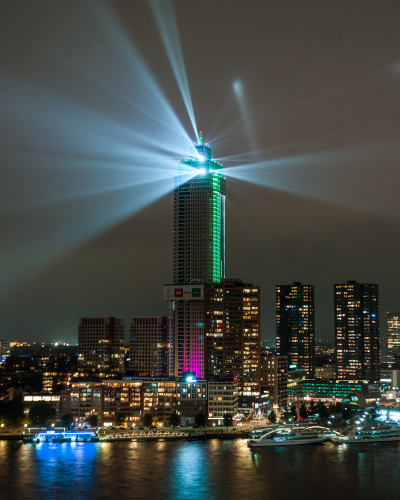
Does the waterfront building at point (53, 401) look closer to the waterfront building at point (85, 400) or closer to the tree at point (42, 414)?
the waterfront building at point (85, 400)

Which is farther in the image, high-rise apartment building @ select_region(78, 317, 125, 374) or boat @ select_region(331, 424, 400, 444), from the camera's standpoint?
high-rise apartment building @ select_region(78, 317, 125, 374)

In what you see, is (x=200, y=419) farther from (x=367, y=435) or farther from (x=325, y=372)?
(x=325, y=372)

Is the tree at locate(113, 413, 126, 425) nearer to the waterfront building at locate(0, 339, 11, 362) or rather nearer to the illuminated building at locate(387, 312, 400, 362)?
the waterfront building at locate(0, 339, 11, 362)

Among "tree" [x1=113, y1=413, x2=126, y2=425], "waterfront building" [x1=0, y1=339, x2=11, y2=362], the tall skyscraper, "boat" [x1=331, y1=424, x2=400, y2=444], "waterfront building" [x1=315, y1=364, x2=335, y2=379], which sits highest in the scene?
the tall skyscraper

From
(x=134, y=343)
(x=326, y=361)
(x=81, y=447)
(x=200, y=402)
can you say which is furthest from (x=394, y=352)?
(x=81, y=447)

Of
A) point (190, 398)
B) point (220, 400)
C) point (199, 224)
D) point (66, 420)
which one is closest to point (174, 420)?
point (190, 398)

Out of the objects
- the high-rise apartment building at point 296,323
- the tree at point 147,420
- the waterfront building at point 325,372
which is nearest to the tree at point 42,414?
the tree at point 147,420

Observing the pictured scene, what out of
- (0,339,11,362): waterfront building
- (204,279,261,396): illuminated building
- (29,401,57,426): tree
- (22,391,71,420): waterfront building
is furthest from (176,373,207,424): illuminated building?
(0,339,11,362): waterfront building
